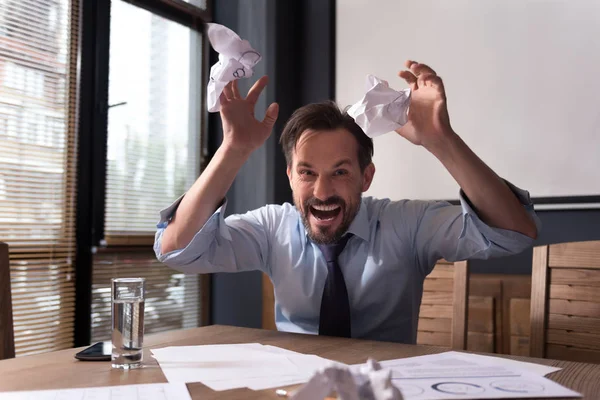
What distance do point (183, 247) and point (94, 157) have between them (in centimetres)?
114

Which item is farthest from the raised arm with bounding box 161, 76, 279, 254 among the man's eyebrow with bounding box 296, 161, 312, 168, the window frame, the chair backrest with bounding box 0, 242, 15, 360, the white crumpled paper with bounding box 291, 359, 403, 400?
the window frame

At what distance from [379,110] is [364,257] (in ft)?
1.50

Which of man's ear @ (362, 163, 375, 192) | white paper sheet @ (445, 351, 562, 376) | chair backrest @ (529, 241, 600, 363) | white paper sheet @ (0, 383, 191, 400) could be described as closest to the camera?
white paper sheet @ (0, 383, 191, 400)

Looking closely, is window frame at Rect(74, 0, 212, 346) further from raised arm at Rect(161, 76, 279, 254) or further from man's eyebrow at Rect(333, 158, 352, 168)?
man's eyebrow at Rect(333, 158, 352, 168)

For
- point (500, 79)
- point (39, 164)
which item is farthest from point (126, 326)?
point (500, 79)

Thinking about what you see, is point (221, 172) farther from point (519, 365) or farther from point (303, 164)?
point (519, 365)

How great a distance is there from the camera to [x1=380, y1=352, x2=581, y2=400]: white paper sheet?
757 millimetres

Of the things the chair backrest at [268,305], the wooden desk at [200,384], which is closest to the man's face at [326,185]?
the wooden desk at [200,384]

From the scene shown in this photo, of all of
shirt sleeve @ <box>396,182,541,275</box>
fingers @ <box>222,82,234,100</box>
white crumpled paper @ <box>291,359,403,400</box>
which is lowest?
white crumpled paper @ <box>291,359,403,400</box>

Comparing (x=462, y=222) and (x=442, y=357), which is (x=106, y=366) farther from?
(x=462, y=222)

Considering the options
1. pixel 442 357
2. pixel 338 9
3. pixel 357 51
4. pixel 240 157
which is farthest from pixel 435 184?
pixel 442 357

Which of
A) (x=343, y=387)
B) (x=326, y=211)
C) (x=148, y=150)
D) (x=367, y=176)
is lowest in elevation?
(x=343, y=387)

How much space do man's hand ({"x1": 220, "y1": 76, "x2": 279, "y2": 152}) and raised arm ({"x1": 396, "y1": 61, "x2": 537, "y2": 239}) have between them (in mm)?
382

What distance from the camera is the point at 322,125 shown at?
64.5 inches
